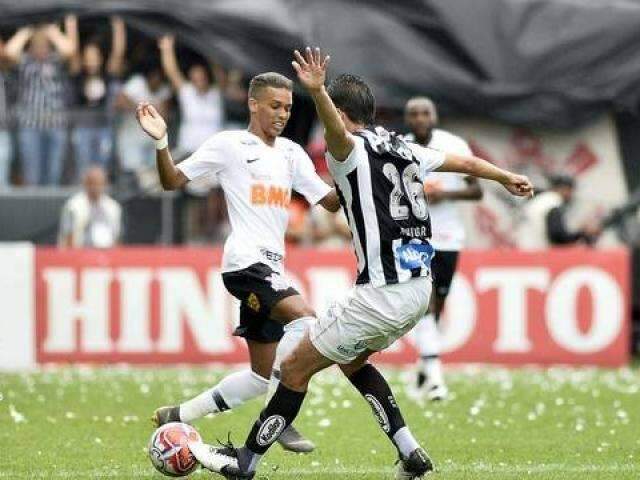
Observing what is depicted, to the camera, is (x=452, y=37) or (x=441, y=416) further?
(x=452, y=37)

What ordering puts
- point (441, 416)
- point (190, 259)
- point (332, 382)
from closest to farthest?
point (441, 416)
point (332, 382)
point (190, 259)

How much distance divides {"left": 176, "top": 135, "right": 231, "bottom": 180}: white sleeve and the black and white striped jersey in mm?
1454

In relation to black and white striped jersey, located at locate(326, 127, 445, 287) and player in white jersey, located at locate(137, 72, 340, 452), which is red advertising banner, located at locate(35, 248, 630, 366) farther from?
black and white striped jersey, located at locate(326, 127, 445, 287)

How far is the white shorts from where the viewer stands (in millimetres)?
9625

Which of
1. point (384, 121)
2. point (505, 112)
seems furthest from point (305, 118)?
point (505, 112)

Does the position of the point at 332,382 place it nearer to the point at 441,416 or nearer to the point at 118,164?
the point at 441,416

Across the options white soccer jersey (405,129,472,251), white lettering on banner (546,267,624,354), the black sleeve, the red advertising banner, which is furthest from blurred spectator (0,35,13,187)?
white soccer jersey (405,129,472,251)

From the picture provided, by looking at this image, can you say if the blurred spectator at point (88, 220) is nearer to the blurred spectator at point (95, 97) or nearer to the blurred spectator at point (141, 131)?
the blurred spectator at point (95, 97)

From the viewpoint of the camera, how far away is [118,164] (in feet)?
68.1

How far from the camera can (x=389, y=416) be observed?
394 inches

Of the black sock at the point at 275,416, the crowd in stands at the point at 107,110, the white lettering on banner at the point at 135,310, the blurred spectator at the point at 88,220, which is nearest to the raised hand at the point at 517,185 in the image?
the black sock at the point at 275,416

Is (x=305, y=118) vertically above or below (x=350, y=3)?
below

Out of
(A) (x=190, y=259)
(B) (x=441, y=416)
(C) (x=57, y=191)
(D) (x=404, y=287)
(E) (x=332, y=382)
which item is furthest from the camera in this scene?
(C) (x=57, y=191)

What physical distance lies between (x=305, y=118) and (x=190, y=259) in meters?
3.11
